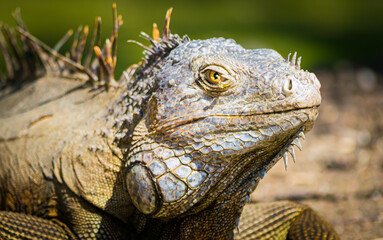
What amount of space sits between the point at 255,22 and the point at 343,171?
8652 millimetres

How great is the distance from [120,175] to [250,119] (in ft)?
3.02

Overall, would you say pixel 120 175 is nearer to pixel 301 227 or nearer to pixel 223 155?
pixel 223 155

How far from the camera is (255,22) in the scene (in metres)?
12.9

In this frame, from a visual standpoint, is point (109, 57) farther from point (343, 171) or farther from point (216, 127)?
point (343, 171)

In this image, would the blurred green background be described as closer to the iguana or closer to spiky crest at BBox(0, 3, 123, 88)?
spiky crest at BBox(0, 3, 123, 88)

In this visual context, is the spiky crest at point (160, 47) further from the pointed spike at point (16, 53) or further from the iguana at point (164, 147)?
the pointed spike at point (16, 53)

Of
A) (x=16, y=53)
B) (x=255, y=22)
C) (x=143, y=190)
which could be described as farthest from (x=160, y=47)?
(x=255, y=22)

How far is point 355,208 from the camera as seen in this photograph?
4395mm

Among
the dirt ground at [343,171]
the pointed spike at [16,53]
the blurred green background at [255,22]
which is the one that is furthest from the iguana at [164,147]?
the blurred green background at [255,22]

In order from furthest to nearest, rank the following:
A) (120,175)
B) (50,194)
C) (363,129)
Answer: (363,129), (50,194), (120,175)

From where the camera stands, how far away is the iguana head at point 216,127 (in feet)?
7.56

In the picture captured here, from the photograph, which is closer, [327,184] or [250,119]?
[250,119]

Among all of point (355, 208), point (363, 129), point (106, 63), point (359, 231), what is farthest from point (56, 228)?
point (363, 129)

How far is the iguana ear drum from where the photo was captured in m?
2.36
